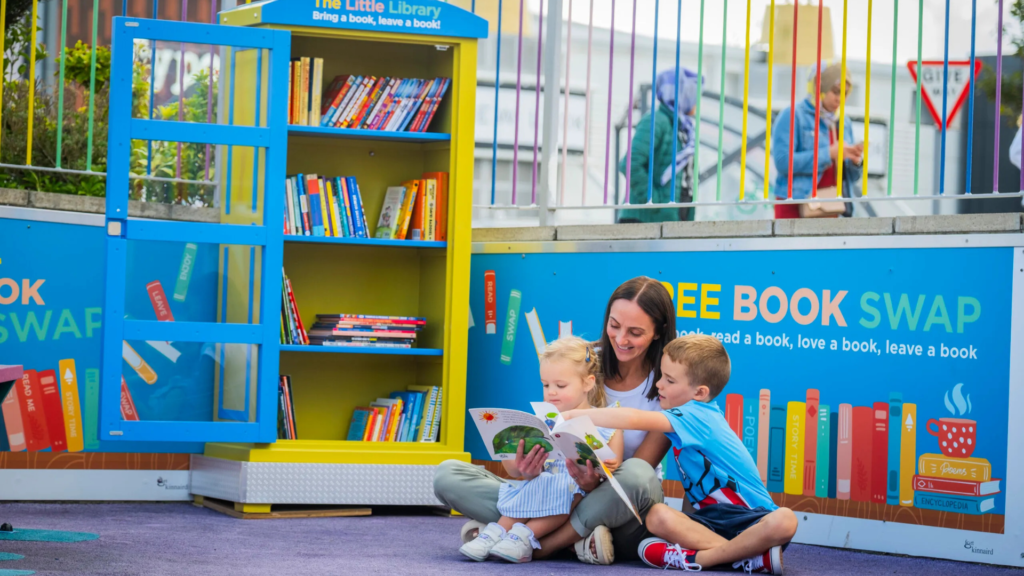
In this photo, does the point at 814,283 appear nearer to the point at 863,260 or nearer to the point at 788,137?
the point at 863,260

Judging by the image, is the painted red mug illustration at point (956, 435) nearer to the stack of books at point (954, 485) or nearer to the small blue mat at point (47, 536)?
the stack of books at point (954, 485)

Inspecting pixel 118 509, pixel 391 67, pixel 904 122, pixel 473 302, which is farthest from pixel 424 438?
pixel 904 122

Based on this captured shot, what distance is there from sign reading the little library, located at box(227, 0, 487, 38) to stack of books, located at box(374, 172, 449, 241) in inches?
22.2

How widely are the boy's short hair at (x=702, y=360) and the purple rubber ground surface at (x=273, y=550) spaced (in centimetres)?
52

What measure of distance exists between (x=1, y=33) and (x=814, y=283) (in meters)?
3.16

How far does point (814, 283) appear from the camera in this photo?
3.72 meters

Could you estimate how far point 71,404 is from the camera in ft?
14.4

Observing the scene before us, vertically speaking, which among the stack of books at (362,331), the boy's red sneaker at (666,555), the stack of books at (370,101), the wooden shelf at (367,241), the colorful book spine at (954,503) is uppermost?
the stack of books at (370,101)

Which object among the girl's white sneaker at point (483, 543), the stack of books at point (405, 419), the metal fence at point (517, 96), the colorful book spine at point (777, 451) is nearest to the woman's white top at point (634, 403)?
the girl's white sneaker at point (483, 543)

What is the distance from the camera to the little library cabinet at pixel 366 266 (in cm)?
416

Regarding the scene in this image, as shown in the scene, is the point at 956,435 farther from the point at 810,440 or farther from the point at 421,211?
the point at 421,211

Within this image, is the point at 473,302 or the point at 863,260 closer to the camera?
the point at 863,260

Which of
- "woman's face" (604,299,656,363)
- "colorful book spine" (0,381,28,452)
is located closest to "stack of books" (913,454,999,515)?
"woman's face" (604,299,656,363)

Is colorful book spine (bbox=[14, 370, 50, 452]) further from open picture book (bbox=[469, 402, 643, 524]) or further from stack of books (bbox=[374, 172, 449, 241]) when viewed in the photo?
open picture book (bbox=[469, 402, 643, 524])
